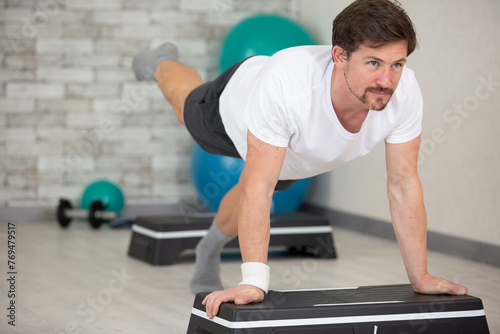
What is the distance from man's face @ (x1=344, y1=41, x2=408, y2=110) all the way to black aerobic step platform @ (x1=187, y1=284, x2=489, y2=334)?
1.65 ft

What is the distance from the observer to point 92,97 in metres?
4.36

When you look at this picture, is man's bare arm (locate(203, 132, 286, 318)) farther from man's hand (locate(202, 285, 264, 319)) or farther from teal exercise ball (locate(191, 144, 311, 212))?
teal exercise ball (locate(191, 144, 311, 212))

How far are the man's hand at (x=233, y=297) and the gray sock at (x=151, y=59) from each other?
1.21 m

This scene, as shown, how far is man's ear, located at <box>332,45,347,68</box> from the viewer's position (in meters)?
1.69

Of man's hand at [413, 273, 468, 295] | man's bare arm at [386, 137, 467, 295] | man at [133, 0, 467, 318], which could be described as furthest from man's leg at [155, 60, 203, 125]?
man's hand at [413, 273, 468, 295]

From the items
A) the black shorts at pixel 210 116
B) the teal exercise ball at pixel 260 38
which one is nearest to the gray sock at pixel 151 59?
the black shorts at pixel 210 116

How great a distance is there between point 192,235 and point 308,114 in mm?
1493

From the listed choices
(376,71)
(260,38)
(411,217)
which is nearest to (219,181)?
(260,38)

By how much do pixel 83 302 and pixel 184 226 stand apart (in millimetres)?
815

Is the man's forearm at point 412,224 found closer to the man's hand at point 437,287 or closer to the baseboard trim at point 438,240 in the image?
the man's hand at point 437,287

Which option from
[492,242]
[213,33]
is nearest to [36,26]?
[213,33]

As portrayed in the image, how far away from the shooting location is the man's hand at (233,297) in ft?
5.33

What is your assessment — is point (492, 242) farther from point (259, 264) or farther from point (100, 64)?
point (100, 64)

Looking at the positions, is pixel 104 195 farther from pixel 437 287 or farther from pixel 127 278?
pixel 437 287
